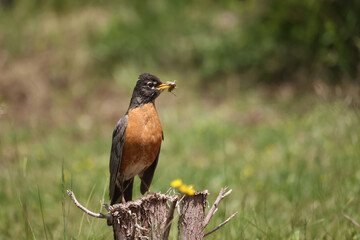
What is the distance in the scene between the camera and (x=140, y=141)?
2.88 metres

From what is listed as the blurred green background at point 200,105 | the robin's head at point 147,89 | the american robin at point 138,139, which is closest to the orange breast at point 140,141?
the american robin at point 138,139

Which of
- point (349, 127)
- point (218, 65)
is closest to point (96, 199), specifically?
point (349, 127)

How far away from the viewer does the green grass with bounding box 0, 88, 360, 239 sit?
2.99 meters

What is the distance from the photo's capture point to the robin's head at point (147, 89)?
10.1 ft

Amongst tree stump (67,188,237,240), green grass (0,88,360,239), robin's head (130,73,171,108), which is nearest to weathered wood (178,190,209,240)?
tree stump (67,188,237,240)

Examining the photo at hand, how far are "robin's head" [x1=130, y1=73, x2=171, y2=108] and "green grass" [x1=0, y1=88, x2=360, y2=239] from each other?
62 cm

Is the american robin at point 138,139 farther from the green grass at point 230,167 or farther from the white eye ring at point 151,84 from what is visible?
the green grass at point 230,167

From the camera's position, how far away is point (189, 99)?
8008 mm

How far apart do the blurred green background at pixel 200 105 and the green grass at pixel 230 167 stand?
0.02 m

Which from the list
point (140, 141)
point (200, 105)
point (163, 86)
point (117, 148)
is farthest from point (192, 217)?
point (200, 105)

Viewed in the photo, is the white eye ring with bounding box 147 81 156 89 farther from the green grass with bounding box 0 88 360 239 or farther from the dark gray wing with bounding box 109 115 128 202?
the green grass with bounding box 0 88 360 239

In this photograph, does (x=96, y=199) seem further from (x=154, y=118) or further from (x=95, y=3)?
(x=95, y=3)

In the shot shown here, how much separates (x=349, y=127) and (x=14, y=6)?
9188 mm

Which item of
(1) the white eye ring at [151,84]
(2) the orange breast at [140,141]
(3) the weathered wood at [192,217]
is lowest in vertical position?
(3) the weathered wood at [192,217]
